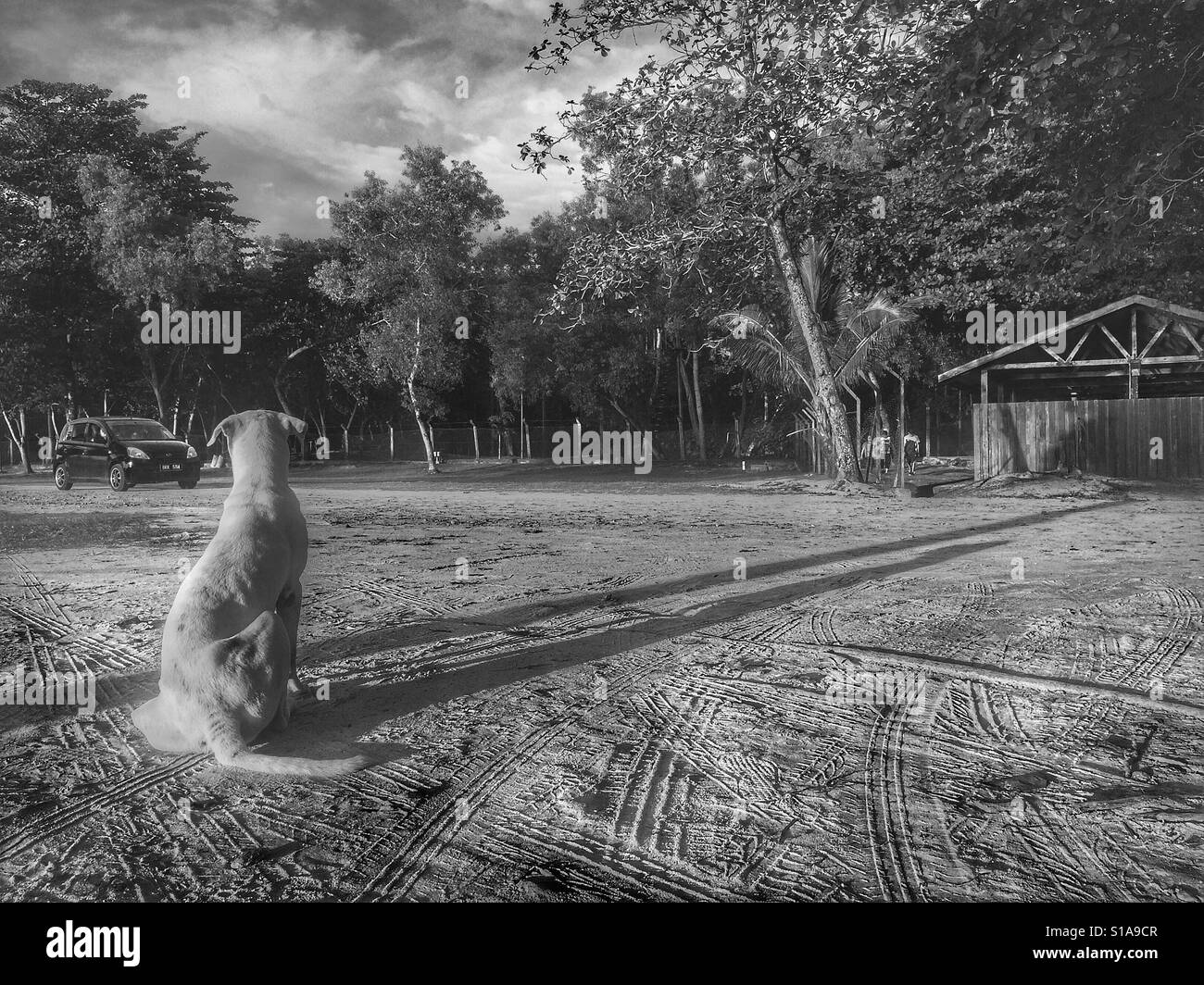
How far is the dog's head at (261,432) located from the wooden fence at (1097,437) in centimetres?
2134

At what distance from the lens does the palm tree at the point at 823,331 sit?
23.0m

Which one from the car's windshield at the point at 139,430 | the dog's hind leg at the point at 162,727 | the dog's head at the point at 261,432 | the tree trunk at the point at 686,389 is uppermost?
the tree trunk at the point at 686,389

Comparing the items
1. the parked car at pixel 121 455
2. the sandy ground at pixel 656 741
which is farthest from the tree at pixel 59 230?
the sandy ground at pixel 656 741

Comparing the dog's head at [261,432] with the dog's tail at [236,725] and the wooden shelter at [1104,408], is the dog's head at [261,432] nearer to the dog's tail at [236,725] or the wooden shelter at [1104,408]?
the dog's tail at [236,725]

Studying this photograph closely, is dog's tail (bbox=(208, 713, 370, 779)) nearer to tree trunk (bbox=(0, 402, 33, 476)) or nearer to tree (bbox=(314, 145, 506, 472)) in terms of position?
tree (bbox=(314, 145, 506, 472))

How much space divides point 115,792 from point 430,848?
1.36 metres

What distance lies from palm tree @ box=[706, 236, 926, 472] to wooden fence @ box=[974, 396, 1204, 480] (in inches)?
135

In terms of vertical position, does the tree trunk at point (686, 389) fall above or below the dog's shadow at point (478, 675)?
above

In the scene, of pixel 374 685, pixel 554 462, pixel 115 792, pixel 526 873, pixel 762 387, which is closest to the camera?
pixel 526 873

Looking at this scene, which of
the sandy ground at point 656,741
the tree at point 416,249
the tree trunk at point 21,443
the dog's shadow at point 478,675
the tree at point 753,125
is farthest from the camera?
the tree trunk at point 21,443

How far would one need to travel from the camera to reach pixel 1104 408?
21359 millimetres

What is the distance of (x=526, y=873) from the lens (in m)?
2.51
